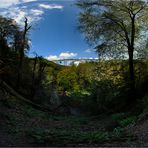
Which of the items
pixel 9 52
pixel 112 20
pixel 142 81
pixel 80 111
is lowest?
pixel 80 111

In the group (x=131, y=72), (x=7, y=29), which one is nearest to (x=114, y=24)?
(x=131, y=72)

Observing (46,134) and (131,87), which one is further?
(131,87)

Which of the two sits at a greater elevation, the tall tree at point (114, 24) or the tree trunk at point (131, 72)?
the tall tree at point (114, 24)

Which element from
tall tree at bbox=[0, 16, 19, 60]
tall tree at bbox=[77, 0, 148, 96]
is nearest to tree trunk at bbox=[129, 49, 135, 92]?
tall tree at bbox=[77, 0, 148, 96]

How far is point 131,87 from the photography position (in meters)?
35.2

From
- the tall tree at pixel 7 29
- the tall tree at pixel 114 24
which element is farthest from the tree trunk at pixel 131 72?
the tall tree at pixel 7 29

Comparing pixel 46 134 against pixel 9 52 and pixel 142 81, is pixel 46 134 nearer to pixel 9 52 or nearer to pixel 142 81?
pixel 142 81

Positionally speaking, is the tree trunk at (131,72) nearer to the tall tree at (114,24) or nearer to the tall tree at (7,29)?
the tall tree at (114,24)

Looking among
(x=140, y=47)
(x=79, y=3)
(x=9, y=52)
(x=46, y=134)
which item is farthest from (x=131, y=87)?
(x=46, y=134)

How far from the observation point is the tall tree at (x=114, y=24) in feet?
117

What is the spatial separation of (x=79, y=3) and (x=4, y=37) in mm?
8411

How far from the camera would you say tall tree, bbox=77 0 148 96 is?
117ft

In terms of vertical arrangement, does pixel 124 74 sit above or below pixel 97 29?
below

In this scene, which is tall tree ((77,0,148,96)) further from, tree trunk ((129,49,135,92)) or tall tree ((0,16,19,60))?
tall tree ((0,16,19,60))
